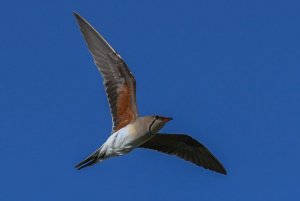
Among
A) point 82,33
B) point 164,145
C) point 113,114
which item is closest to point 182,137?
point 164,145

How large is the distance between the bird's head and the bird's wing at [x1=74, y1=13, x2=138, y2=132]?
0.67 m

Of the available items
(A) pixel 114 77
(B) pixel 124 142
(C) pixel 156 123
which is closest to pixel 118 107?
(A) pixel 114 77

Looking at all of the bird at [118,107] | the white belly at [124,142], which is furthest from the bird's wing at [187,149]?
the white belly at [124,142]

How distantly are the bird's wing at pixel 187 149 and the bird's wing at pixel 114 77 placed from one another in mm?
1523

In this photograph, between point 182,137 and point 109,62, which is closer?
point 109,62

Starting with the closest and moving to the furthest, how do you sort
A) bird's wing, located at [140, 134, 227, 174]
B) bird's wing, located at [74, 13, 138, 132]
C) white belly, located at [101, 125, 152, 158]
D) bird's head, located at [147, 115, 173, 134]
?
bird's head, located at [147, 115, 173, 134] → white belly, located at [101, 125, 152, 158] → bird's wing, located at [74, 13, 138, 132] → bird's wing, located at [140, 134, 227, 174]

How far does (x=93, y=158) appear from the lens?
1388cm

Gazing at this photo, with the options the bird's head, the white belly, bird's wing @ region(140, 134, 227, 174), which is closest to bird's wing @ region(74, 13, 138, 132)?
the white belly

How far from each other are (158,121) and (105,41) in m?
1.84

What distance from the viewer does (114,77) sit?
1423 cm

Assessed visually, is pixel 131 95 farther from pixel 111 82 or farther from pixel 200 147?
pixel 200 147

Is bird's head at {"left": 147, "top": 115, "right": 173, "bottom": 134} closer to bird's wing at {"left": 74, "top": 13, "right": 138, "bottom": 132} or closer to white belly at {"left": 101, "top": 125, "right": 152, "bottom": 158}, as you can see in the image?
white belly at {"left": 101, "top": 125, "right": 152, "bottom": 158}

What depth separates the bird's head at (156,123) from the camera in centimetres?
1341

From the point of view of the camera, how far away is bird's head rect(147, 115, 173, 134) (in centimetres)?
1341
